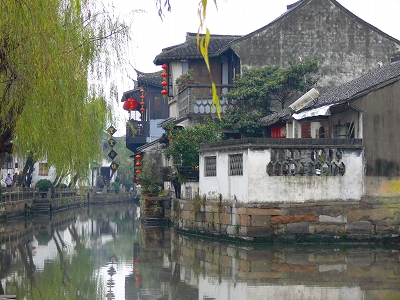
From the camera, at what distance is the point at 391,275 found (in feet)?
49.9

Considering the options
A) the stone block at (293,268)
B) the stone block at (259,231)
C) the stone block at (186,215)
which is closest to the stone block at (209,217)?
the stone block at (186,215)

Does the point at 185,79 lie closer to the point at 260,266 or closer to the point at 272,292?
the point at 260,266

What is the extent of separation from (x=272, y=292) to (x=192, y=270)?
354 centimetres

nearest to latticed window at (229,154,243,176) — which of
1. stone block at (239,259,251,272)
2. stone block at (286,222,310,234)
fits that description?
stone block at (286,222,310,234)

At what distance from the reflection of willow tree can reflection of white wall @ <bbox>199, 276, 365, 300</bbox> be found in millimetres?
2004

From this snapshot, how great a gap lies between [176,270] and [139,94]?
106 feet

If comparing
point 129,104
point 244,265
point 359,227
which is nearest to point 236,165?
point 359,227

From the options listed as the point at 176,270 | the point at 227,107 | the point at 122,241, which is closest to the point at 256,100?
the point at 227,107

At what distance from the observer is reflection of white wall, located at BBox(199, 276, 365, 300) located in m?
12.9

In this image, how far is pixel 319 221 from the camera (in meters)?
21.4

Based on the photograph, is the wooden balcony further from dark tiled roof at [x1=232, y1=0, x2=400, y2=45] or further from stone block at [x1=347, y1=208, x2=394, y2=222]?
stone block at [x1=347, y1=208, x2=394, y2=222]

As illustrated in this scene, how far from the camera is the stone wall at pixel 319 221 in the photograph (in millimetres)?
21125

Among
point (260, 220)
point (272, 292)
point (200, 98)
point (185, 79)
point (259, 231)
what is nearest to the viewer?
point (272, 292)

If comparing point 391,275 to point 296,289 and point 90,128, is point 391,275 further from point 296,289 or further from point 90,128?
point 90,128
